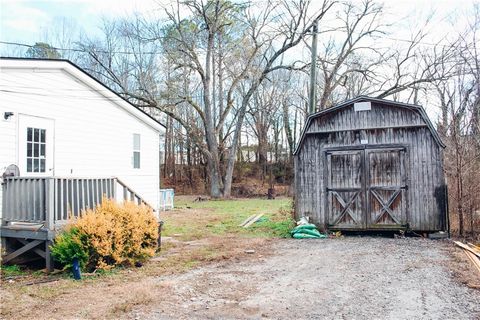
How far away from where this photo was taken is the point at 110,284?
196 inches

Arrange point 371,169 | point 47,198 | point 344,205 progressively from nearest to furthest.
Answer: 1. point 47,198
2. point 371,169
3. point 344,205

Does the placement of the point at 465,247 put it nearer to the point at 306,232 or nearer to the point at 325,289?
the point at 306,232

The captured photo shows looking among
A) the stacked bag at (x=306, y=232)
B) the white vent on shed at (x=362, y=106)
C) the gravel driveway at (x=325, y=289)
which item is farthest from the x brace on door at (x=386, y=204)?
the white vent on shed at (x=362, y=106)

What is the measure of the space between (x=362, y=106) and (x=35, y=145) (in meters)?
7.45

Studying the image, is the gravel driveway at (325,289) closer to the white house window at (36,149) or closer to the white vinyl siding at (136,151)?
the white house window at (36,149)

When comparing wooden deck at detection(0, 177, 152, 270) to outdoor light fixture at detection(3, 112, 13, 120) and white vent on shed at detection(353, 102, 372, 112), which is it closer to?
outdoor light fixture at detection(3, 112, 13, 120)

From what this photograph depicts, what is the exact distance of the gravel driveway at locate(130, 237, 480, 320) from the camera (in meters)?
3.88

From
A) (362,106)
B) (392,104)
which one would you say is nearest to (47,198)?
(362,106)

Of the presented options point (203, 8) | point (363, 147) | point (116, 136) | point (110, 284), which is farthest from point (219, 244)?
point (203, 8)

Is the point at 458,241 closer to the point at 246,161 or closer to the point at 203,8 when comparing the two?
the point at 203,8

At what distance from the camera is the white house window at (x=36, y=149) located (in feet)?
26.3

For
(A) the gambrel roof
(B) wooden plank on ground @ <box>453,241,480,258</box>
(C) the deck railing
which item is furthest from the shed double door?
(C) the deck railing

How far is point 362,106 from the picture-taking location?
913 centimetres

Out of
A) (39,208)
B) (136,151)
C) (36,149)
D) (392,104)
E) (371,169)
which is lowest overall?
(39,208)
